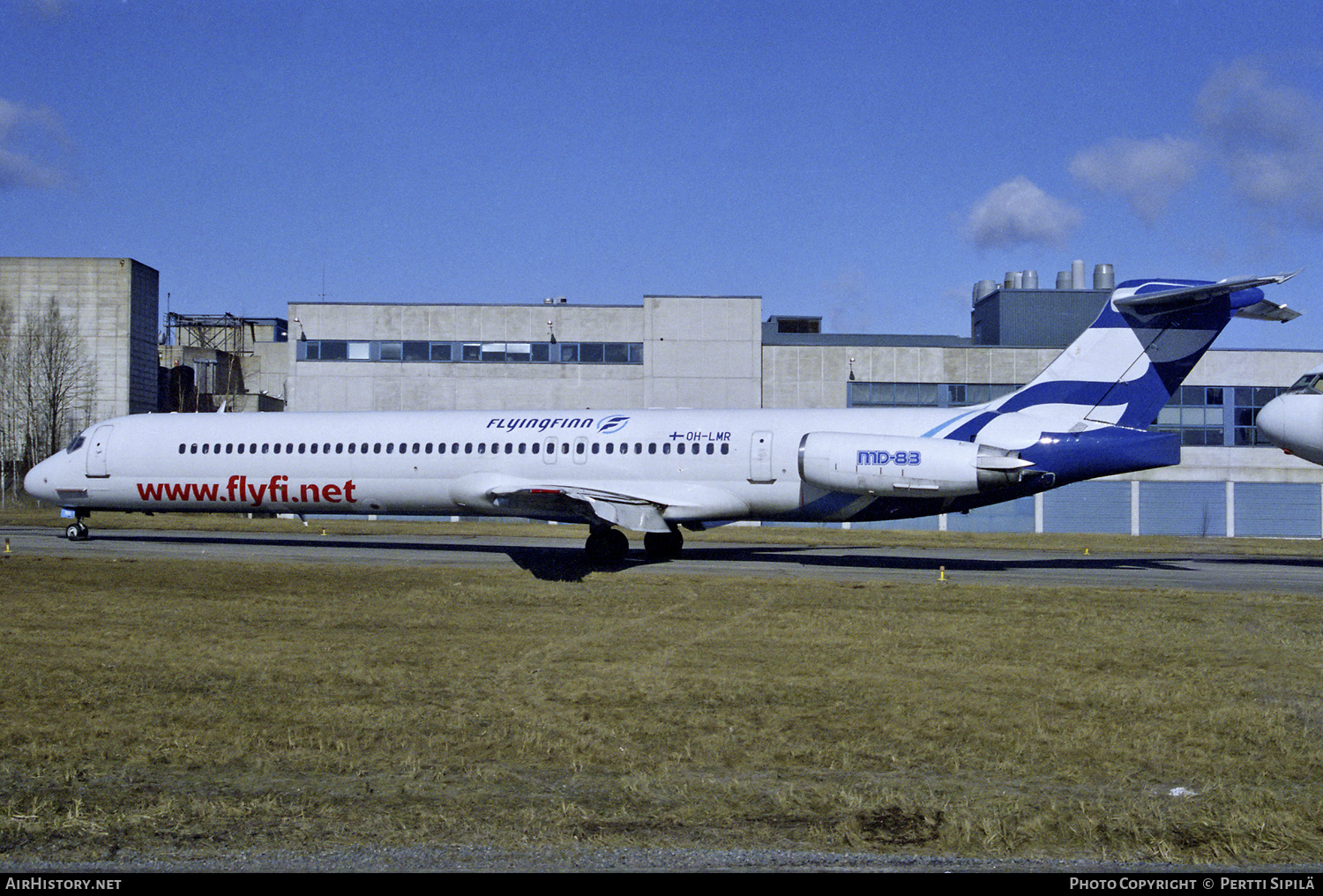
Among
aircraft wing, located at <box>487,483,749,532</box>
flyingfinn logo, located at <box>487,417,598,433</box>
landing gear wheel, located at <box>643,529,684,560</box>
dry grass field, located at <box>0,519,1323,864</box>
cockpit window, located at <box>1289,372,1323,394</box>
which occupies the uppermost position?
cockpit window, located at <box>1289,372,1323,394</box>

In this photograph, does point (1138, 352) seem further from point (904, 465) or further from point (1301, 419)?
point (1301, 419)

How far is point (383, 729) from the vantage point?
9.15 metres

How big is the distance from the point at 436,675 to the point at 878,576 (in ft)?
37.8

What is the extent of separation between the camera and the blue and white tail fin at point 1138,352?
65.9 feet

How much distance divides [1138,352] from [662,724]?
15.3 metres

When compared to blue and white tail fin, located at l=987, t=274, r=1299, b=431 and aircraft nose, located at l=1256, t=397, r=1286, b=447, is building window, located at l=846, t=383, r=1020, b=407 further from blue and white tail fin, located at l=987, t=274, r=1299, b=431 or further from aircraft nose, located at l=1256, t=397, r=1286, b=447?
blue and white tail fin, located at l=987, t=274, r=1299, b=431

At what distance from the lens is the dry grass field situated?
658 centimetres

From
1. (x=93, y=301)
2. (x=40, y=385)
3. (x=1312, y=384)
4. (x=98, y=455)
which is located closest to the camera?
(x=1312, y=384)

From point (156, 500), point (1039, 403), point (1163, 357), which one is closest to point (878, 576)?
point (1039, 403)

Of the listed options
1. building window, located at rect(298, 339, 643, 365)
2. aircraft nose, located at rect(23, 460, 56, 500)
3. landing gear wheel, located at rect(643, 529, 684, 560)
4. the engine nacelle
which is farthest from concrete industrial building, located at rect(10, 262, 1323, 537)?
the engine nacelle

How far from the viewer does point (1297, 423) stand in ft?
79.2

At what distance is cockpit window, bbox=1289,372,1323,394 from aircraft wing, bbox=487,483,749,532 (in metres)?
13.2

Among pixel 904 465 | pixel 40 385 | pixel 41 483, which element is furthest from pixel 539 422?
pixel 40 385

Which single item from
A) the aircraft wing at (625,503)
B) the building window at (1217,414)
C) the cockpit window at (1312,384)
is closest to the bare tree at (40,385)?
the aircraft wing at (625,503)
